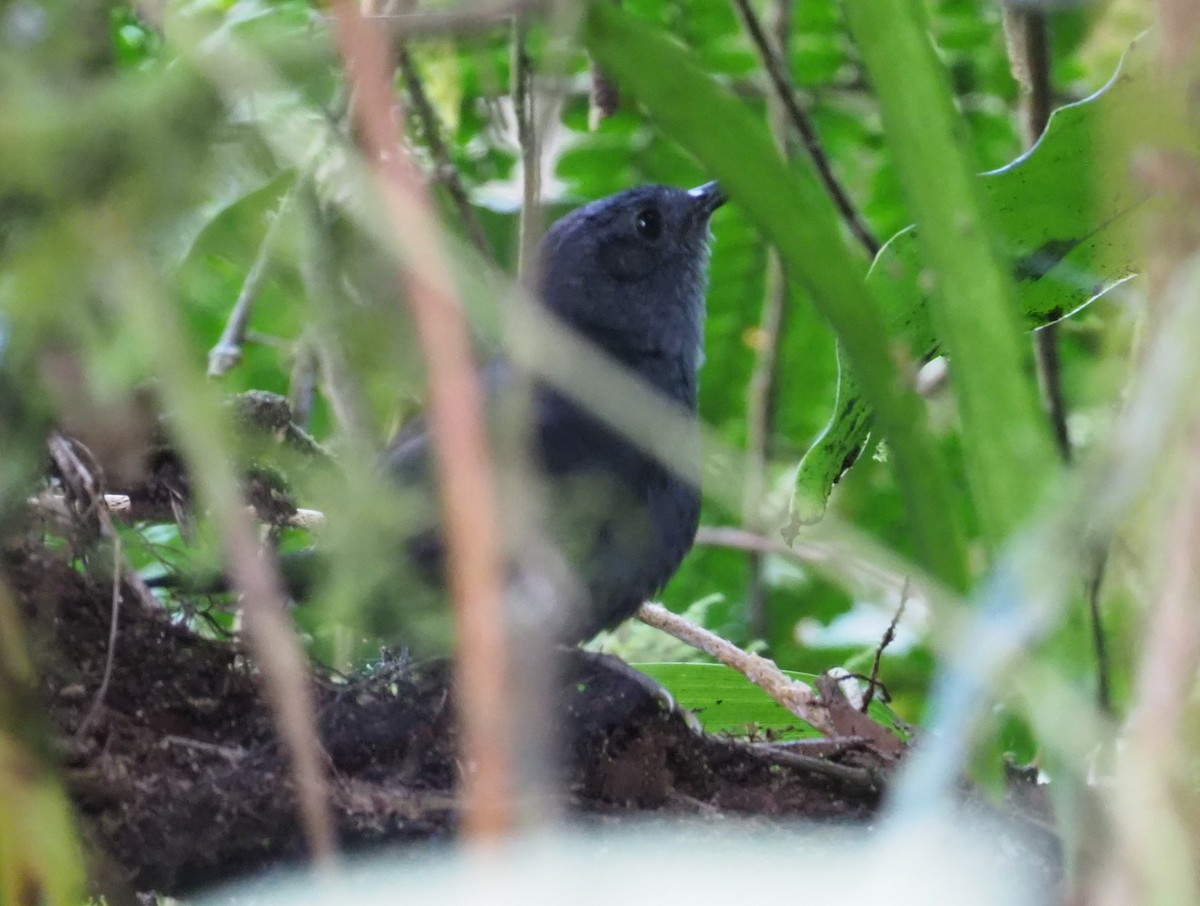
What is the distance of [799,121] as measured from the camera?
106 inches

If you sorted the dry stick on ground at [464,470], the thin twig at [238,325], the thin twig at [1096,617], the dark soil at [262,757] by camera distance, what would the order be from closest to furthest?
the dry stick on ground at [464,470], the thin twig at [1096,617], the dark soil at [262,757], the thin twig at [238,325]

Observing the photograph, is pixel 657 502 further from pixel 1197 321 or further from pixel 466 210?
pixel 1197 321

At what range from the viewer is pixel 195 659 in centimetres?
151

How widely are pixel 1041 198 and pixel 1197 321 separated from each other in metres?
0.84

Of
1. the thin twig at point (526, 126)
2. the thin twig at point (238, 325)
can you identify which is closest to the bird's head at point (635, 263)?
the thin twig at point (526, 126)

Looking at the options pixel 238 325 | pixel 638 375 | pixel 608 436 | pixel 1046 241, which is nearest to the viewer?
pixel 1046 241

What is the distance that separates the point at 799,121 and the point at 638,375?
25.6 inches

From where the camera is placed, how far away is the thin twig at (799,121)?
8.04 ft

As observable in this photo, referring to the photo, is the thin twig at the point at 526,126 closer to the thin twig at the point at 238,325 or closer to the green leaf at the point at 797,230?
the thin twig at the point at 238,325

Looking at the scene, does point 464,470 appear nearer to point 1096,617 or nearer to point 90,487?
point 1096,617

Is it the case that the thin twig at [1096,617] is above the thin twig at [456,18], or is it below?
below

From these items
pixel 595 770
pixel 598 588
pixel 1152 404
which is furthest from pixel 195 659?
pixel 1152 404

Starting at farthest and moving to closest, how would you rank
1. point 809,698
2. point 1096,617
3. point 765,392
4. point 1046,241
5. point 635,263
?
point 765,392
point 635,263
point 809,698
point 1046,241
point 1096,617

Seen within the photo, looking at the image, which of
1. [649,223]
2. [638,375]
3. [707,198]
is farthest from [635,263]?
[638,375]
